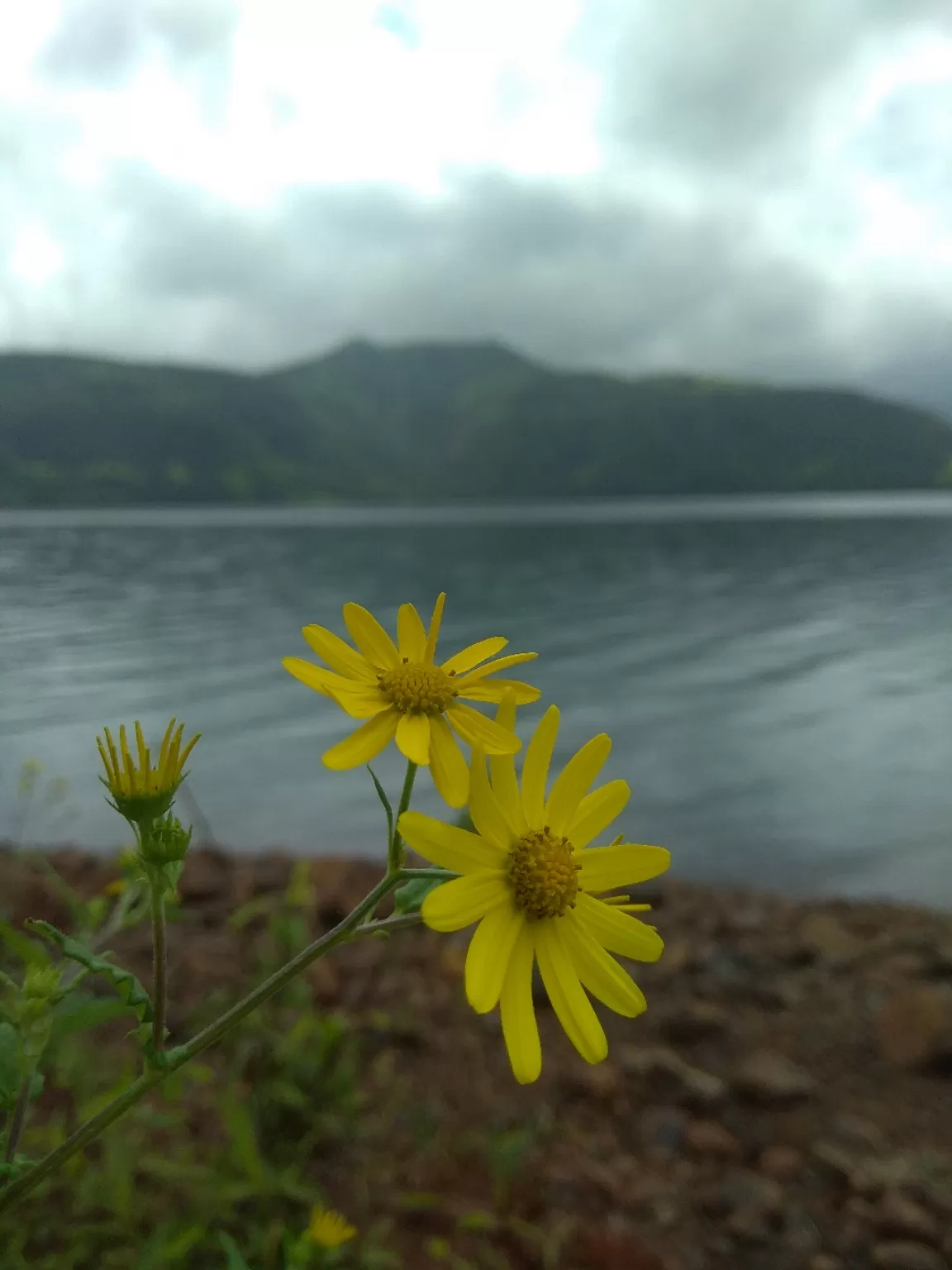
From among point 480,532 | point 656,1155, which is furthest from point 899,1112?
point 480,532

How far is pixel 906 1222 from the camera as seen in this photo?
3014mm

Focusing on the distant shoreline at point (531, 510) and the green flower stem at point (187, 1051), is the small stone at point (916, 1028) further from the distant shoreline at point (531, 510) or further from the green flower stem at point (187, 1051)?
the distant shoreline at point (531, 510)

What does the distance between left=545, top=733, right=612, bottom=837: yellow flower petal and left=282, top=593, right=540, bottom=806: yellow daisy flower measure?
12 cm

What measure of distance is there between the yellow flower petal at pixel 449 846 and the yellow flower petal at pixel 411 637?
0.35 meters

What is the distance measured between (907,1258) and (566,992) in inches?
112

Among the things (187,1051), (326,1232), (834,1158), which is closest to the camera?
(187,1051)

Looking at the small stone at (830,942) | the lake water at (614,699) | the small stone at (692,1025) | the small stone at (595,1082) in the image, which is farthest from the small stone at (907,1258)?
the lake water at (614,699)

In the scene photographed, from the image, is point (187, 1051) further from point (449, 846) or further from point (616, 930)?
point (616, 930)

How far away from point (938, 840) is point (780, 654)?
8896 millimetres

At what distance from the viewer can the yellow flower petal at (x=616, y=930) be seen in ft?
3.76

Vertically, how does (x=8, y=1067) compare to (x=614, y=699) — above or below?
above

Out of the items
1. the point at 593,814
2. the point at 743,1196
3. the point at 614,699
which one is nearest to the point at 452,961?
the point at 743,1196

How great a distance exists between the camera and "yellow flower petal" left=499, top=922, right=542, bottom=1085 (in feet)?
3.32

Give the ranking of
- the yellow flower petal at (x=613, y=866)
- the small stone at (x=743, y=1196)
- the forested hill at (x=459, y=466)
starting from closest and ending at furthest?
the yellow flower petal at (x=613, y=866)
the small stone at (x=743, y=1196)
the forested hill at (x=459, y=466)
